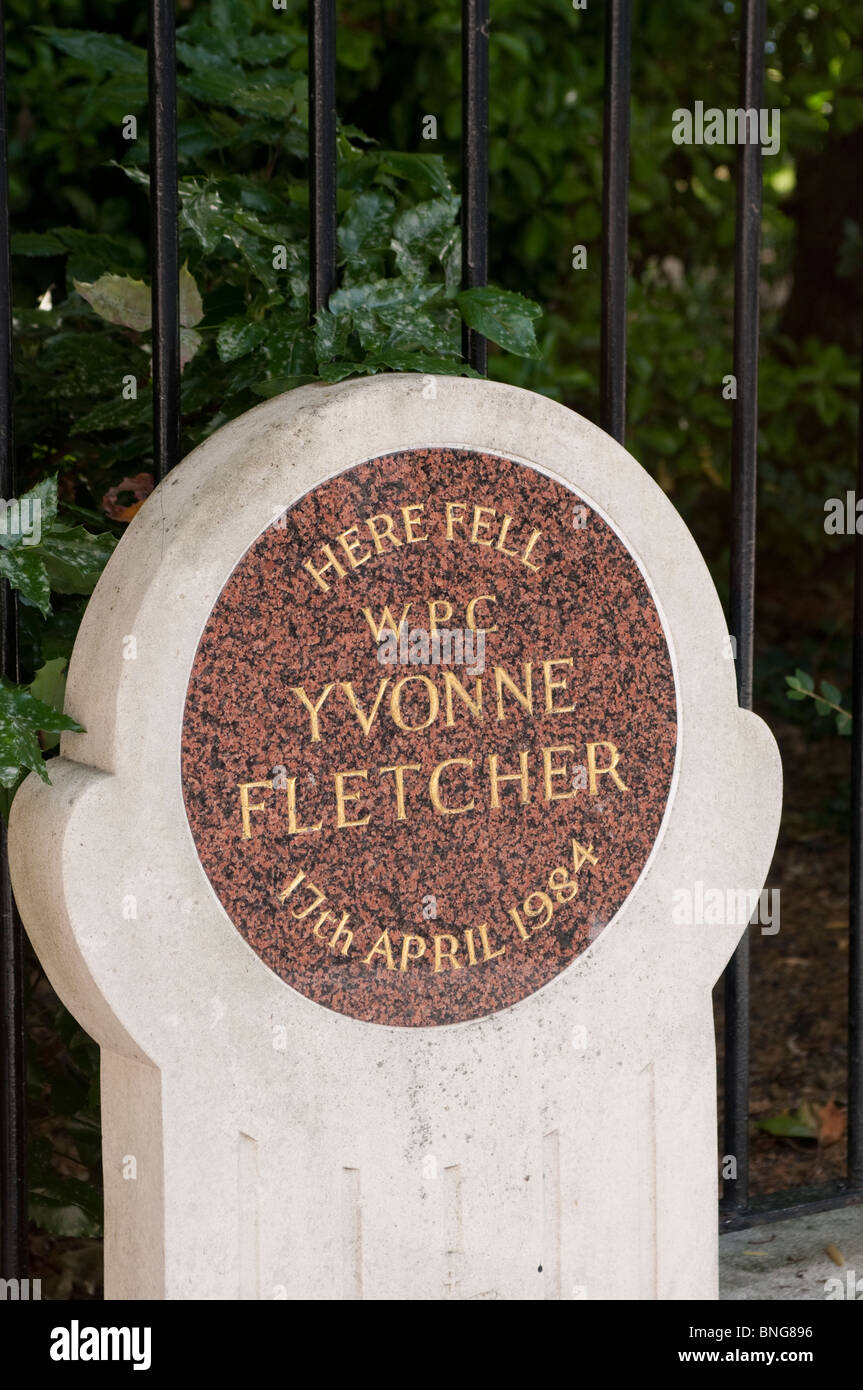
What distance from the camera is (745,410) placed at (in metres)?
2.34

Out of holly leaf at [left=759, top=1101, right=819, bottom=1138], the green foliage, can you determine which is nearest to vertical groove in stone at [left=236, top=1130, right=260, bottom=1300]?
the green foliage

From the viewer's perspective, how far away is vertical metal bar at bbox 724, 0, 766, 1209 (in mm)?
2316

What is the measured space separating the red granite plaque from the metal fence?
29cm

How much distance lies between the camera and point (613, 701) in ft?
6.98

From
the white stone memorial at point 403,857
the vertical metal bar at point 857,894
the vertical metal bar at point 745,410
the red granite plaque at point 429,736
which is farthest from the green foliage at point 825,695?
the red granite plaque at point 429,736

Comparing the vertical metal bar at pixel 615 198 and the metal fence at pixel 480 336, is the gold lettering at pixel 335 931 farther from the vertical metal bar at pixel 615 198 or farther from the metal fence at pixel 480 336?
the vertical metal bar at pixel 615 198

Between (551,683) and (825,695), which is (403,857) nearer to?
(551,683)

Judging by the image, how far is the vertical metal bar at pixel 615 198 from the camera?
2.20 m

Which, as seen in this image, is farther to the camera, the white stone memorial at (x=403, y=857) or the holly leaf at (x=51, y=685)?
the holly leaf at (x=51, y=685)

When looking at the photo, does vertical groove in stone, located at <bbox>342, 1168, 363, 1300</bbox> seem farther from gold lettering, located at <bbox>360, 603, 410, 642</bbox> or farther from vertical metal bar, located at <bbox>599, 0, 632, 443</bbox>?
vertical metal bar, located at <bbox>599, 0, 632, 443</bbox>

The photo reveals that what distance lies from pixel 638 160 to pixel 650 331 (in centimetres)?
62

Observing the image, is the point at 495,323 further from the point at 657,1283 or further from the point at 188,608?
the point at 657,1283

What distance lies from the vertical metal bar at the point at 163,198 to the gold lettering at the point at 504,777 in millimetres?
658

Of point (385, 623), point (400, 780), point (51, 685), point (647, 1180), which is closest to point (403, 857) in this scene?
point (400, 780)
